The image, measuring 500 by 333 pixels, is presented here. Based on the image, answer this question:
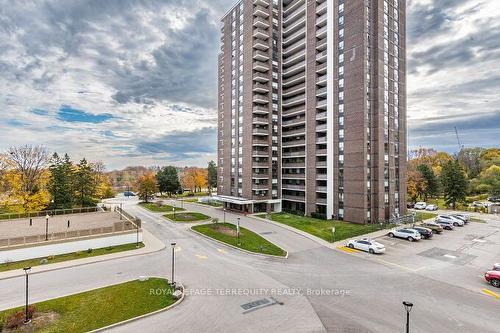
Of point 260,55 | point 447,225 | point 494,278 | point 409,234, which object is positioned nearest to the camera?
point 494,278

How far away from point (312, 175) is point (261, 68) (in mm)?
26642

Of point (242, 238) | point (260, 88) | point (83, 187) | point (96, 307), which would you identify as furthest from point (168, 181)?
point (96, 307)

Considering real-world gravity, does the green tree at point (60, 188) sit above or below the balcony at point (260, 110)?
below

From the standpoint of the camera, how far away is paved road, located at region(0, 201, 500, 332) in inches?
623

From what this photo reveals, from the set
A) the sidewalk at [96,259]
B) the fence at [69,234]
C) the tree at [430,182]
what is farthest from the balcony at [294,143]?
the tree at [430,182]

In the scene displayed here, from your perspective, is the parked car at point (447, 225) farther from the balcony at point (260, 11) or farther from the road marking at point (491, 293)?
the balcony at point (260, 11)

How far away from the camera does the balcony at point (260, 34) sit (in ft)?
195

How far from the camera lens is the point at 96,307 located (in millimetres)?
17406

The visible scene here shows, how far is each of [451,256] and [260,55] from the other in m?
50.4

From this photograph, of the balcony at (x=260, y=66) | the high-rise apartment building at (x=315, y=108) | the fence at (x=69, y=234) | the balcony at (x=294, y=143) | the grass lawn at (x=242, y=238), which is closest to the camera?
the fence at (x=69, y=234)

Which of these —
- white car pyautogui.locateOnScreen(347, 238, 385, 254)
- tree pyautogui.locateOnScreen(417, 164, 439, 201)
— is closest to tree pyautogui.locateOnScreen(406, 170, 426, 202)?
tree pyautogui.locateOnScreen(417, 164, 439, 201)

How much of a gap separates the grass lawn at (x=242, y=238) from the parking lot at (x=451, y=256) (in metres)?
9.35

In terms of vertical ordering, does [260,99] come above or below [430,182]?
above

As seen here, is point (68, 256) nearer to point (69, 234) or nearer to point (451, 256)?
point (69, 234)
